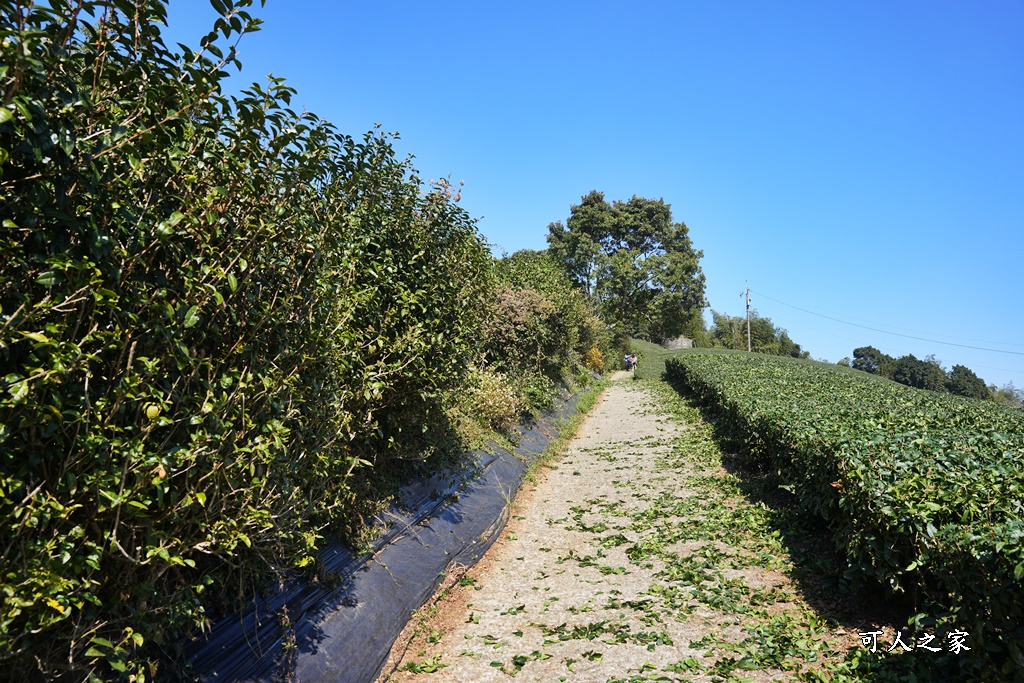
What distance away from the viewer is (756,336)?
100m

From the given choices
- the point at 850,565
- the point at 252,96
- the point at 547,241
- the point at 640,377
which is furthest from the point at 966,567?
the point at 547,241

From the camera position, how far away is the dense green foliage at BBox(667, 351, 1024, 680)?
10.8 feet

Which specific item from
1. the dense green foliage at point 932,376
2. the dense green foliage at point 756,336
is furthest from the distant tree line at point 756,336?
the dense green foliage at point 932,376

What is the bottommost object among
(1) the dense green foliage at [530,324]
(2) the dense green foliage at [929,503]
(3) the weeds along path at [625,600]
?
(3) the weeds along path at [625,600]

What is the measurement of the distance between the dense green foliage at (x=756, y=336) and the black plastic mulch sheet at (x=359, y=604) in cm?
9180

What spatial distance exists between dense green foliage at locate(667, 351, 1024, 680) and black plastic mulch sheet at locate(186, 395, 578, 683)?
3.67m

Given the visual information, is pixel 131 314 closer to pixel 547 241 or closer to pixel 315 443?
pixel 315 443

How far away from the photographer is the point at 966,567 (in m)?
3.53

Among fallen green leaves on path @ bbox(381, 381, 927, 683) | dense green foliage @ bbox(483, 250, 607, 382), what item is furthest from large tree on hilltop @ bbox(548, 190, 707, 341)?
fallen green leaves on path @ bbox(381, 381, 927, 683)

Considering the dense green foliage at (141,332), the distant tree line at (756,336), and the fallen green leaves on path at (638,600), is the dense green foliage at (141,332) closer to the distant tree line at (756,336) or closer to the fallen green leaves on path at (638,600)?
the fallen green leaves on path at (638,600)

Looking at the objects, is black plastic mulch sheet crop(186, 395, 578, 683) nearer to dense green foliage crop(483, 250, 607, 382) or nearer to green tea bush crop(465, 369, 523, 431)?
green tea bush crop(465, 369, 523, 431)

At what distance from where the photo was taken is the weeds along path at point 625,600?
4367mm

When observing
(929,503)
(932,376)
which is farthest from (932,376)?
(929,503)

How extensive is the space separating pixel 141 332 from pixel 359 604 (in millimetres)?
2915
